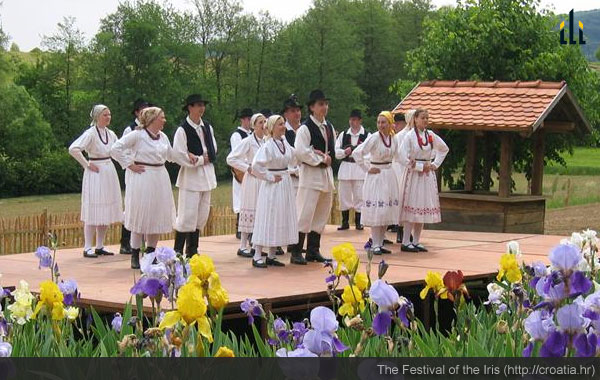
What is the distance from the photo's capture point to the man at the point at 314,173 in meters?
11.6

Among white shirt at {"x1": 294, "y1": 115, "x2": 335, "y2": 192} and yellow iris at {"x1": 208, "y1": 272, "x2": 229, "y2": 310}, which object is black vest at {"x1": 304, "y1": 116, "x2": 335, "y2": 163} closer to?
white shirt at {"x1": 294, "y1": 115, "x2": 335, "y2": 192}

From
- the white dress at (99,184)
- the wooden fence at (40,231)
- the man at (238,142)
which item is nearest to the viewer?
the white dress at (99,184)

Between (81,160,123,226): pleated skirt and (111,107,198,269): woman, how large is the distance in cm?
159

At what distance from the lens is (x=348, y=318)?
14.6 feet

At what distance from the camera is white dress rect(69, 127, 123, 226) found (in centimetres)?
1266

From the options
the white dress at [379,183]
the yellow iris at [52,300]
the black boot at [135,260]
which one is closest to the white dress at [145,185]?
the black boot at [135,260]

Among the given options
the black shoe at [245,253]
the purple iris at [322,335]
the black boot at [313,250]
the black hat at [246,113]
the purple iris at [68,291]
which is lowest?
the black shoe at [245,253]

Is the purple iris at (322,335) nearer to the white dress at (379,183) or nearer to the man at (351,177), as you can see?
the white dress at (379,183)

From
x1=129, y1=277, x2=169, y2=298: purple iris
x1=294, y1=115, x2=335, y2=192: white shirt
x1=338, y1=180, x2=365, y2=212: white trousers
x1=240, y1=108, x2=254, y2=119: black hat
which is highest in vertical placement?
x1=240, y1=108, x2=254, y2=119: black hat

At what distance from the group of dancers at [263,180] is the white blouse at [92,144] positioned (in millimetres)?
11

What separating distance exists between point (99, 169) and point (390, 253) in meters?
3.36

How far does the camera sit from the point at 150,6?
5559 centimetres

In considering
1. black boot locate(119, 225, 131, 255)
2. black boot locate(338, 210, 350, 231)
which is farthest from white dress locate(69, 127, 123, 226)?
black boot locate(338, 210, 350, 231)

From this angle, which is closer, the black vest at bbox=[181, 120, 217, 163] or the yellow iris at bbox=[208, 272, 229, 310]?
the yellow iris at bbox=[208, 272, 229, 310]
